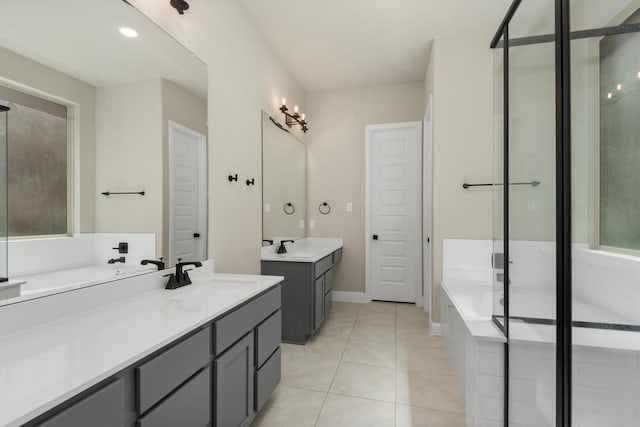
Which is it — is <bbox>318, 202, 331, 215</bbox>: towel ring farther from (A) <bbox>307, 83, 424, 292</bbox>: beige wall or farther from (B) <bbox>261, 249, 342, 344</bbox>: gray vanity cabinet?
(B) <bbox>261, 249, 342, 344</bbox>: gray vanity cabinet

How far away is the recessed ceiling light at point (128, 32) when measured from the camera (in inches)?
55.4

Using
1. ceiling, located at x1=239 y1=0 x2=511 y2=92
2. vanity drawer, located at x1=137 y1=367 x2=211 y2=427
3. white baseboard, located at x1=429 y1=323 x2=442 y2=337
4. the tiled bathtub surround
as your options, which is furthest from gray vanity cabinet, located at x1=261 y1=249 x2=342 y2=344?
ceiling, located at x1=239 y1=0 x2=511 y2=92

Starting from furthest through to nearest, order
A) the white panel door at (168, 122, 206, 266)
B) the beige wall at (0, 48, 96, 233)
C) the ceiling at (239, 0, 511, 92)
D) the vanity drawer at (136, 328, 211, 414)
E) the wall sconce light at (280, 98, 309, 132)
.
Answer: the wall sconce light at (280, 98, 309, 132), the ceiling at (239, 0, 511, 92), the white panel door at (168, 122, 206, 266), the beige wall at (0, 48, 96, 233), the vanity drawer at (136, 328, 211, 414)

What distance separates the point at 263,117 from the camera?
2.88m

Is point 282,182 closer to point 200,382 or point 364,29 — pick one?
point 364,29

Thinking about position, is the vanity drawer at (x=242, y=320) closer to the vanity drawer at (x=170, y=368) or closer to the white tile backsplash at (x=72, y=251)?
the vanity drawer at (x=170, y=368)

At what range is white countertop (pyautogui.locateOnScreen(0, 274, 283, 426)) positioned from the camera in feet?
2.12

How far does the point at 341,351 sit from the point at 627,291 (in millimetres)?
2049

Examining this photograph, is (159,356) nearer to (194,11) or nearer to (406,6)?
(194,11)

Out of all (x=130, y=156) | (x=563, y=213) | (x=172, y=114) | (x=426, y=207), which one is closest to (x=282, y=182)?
(x=172, y=114)

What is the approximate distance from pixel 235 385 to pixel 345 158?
317 centimetres

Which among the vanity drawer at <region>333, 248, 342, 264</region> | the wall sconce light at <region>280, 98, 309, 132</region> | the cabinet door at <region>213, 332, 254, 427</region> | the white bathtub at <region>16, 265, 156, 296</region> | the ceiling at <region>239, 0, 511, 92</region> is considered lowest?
the cabinet door at <region>213, 332, 254, 427</region>

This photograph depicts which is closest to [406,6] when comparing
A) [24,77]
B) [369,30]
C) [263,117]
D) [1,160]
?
[369,30]

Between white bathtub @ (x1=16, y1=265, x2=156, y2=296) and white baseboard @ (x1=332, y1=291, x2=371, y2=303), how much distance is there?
2.92 metres
